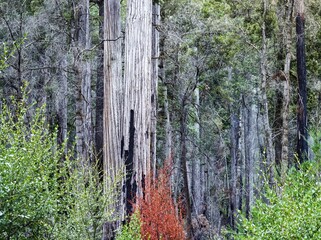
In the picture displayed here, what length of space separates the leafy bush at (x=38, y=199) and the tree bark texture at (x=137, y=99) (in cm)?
262

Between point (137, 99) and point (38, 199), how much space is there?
4.07 m

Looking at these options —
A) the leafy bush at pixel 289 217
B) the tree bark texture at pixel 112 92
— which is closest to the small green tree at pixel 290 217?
the leafy bush at pixel 289 217

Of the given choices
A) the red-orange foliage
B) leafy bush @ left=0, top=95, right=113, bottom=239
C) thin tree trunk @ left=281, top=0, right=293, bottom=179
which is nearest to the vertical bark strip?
thin tree trunk @ left=281, top=0, right=293, bottom=179

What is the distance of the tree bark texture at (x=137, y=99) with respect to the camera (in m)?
11.8

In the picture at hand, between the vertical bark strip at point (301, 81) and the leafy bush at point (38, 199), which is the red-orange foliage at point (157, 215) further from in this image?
the vertical bark strip at point (301, 81)

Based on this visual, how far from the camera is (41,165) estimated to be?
871 cm

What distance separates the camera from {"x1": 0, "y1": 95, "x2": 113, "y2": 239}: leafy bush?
815 centimetres

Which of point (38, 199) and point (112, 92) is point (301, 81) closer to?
point (112, 92)

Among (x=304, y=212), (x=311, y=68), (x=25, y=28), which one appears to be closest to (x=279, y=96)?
(x=311, y=68)

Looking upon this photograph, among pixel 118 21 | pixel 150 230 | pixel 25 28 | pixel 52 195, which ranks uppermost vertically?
pixel 25 28

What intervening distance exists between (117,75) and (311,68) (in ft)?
49.0

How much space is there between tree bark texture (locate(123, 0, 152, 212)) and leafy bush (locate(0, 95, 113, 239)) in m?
2.62

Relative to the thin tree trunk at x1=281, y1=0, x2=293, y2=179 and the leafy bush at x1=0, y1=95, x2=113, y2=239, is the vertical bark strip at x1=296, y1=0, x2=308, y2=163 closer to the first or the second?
the thin tree trunk at x1=281, y1=0, x2=293, y2=179

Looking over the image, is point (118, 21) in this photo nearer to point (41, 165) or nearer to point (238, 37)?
point (41, 165)
